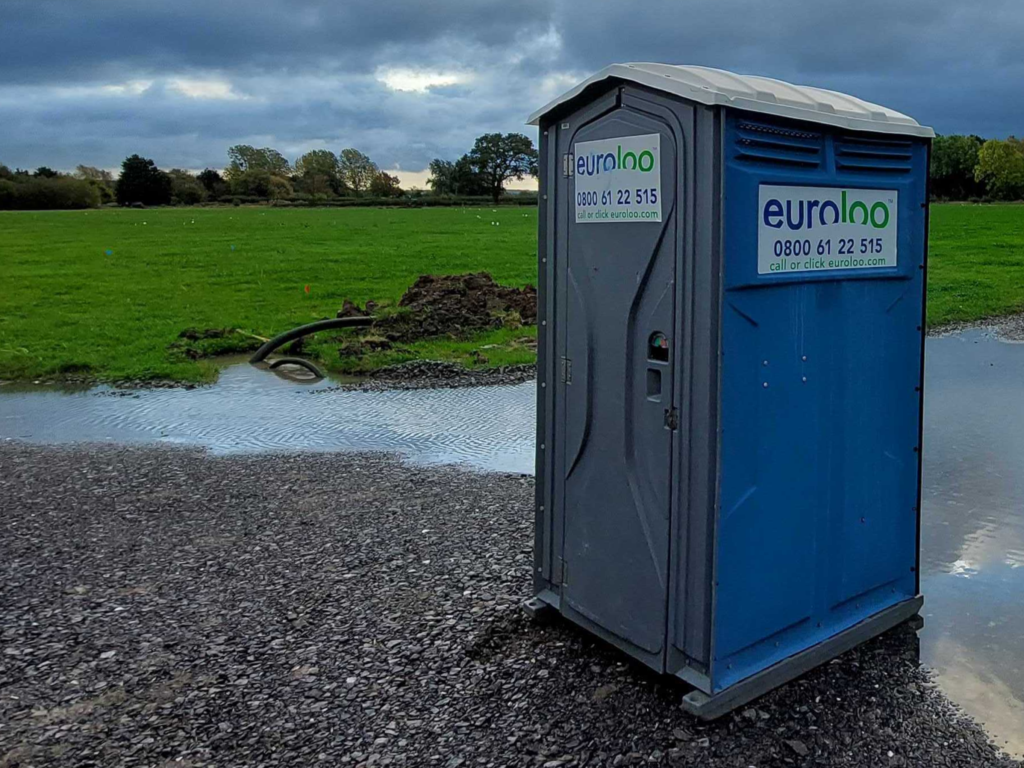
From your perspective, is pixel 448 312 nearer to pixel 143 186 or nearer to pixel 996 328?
pixel 996 328

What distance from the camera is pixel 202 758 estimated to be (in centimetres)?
384

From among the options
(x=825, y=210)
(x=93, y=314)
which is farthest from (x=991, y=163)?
(x=825, y=210)

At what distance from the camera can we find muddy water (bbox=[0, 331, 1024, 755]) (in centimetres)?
466

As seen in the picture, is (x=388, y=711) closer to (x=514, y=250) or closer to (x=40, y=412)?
(x=40, y=412)

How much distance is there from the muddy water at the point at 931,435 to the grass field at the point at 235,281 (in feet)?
5.28

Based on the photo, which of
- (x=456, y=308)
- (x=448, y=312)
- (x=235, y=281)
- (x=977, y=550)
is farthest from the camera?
(x=235, y=281)

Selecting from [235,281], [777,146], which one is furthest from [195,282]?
[777,146]

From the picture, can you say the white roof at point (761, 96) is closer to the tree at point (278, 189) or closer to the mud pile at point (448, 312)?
the mud pile at point (448, 312)

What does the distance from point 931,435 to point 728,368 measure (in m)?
5.52

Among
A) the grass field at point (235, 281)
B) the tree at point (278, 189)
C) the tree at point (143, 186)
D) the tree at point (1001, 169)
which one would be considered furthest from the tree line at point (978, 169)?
the tree at point (143, 186)

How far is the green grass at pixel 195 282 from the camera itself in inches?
548

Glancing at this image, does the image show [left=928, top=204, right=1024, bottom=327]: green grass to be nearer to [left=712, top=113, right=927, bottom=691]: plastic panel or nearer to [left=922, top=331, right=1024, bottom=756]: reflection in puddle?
[left=922, top=331, right=1024, bottom=756]: reflection in puddle

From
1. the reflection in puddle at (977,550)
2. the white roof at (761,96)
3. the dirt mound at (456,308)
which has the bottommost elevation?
the reflection in puddle at (977,550)

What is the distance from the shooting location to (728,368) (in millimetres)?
3848
